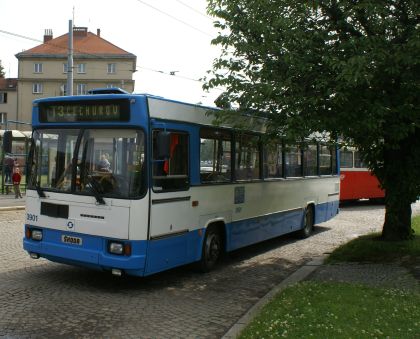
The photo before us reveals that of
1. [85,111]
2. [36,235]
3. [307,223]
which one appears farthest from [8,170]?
[85,111]

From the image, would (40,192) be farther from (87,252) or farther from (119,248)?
(119,248)

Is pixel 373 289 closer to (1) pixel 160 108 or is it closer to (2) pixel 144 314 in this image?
(2) pixel 144 314

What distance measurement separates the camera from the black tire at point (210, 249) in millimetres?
8930

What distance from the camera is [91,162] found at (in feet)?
24.7

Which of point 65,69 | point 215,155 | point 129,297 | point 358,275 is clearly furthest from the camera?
point 65,69

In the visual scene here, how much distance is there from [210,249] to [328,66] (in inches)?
138

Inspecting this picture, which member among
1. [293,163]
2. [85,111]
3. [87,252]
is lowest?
[87,252]

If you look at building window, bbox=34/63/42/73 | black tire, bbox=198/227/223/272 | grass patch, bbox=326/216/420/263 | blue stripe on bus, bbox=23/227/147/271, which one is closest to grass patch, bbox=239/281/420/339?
blue stripe on bus, bbox=23/227/147/271

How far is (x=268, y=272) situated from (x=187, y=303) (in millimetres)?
2704

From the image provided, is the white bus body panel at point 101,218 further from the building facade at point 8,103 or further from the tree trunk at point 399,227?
the building facade at point 8,103

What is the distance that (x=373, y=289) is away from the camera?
7305 mm

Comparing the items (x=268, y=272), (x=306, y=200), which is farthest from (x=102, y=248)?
(x=306, y=200)

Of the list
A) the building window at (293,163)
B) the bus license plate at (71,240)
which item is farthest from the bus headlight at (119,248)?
the building window at (293,163)

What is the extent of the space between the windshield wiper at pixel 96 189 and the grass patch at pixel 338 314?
2582 millimetres
